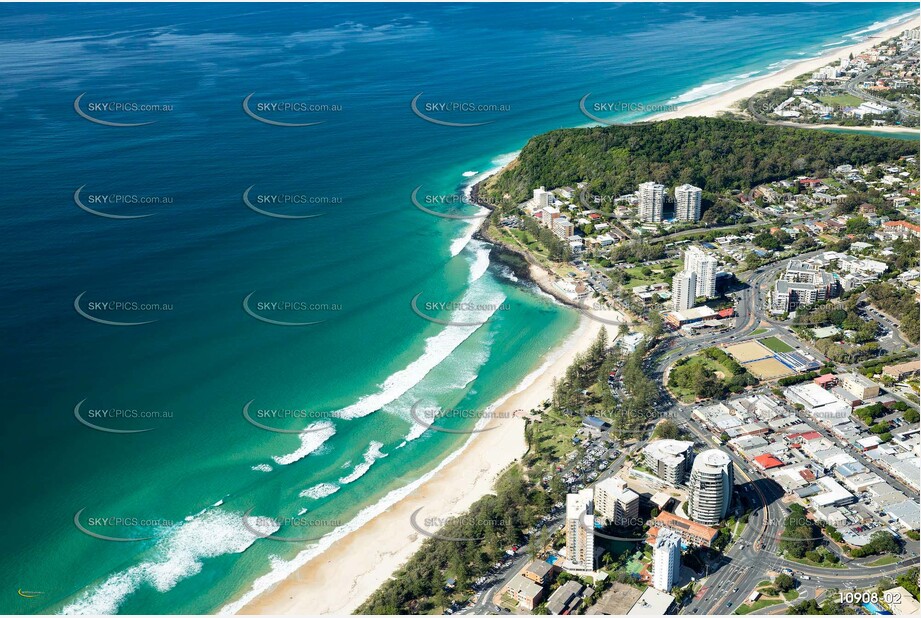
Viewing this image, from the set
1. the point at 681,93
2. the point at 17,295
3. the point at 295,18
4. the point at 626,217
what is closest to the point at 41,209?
the point at 17,295

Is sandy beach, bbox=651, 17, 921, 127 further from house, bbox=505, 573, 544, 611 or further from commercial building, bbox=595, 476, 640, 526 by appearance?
house, bbox=505, 573, 544, 611

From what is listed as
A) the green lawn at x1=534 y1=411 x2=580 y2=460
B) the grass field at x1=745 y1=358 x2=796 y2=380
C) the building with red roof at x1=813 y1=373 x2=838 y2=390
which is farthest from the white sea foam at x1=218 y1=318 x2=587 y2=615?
the building with red roof at x1=813 y1=373 x2=838 y2=390

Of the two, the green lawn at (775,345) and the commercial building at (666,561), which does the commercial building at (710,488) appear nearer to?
the commercial building at (666,561)

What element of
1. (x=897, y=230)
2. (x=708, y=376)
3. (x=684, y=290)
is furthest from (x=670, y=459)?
(x=897, y=230)

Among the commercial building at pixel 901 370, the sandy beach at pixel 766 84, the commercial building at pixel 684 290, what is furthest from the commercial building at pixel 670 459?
the sandy beach at pixel 766 84

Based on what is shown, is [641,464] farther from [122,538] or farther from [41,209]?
[41,209]
